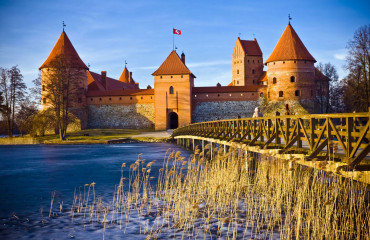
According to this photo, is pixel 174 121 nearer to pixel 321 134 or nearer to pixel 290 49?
pixel 290 49

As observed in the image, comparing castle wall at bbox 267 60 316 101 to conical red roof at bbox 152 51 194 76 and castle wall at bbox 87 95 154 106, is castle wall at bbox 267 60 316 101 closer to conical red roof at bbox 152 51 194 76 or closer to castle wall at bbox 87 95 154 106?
conical red roof at bbox 152 51 194 76

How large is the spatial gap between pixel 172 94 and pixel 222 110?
18.7 feet

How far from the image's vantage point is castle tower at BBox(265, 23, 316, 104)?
36.7 metres

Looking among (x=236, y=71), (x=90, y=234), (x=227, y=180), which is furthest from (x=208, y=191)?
(x=236, y=71)

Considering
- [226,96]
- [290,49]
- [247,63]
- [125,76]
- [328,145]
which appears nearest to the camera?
[328,145]

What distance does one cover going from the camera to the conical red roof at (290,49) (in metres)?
36.6

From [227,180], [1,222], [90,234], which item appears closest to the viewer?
[90,234]

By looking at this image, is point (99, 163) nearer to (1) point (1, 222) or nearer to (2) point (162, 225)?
(1) point (1, 222)

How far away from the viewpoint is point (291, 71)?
3672 centimetres

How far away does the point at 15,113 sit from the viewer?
103ft

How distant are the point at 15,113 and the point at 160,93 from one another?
13978 millimetres

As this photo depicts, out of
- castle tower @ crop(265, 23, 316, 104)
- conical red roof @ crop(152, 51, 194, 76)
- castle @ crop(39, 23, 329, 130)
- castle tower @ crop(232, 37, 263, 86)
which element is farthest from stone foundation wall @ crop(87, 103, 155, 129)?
castle tower @ crop(232, 37, 263, 86)

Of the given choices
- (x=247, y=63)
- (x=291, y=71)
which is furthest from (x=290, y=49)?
(x=247, y=63)

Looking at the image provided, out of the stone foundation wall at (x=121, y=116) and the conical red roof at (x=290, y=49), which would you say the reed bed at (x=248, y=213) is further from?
the stone foundation wall at (x=121, y=116)
